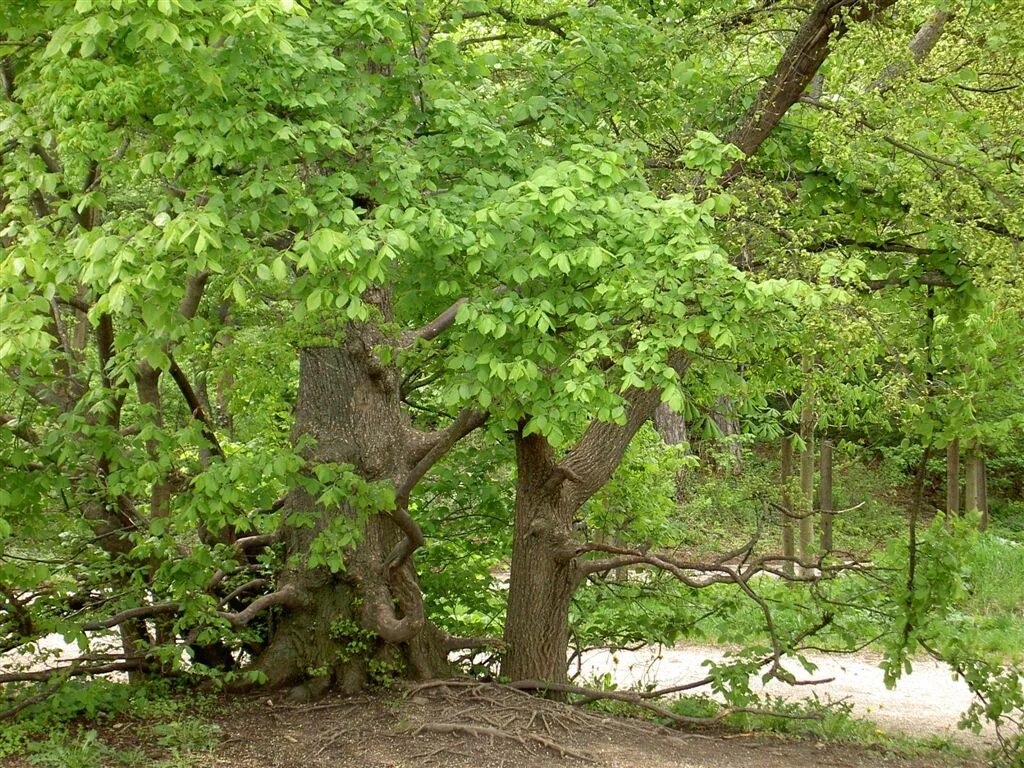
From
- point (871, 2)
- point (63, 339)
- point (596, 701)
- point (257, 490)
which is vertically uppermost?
point (871, 2)

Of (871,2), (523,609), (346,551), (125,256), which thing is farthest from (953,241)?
(125,256)

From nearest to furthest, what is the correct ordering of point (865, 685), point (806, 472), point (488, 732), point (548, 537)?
point (488, 732) < point (548, 537) < point (865, 685) < point (806, 472)

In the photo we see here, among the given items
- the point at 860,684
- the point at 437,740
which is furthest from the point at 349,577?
the point at 860,684

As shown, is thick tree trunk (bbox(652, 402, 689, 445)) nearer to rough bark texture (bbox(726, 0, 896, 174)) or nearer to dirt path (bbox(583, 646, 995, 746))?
dirt path (bbox(583, 646, 995, 746))

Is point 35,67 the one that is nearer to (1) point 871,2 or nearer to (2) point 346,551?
(2) point 346,551

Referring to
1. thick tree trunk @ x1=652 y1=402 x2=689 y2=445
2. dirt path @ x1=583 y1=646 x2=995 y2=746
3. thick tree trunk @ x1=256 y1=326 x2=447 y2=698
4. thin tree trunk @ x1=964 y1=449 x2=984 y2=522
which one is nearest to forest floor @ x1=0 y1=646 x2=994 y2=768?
thick tree trunk @ x1=256 y1=326 x2=447 y2=698

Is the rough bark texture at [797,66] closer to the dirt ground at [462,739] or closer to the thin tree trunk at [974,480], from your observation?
the dirt ground at [462,739]

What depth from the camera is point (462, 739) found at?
6.95m

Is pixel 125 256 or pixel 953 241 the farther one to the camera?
pixel 953 241

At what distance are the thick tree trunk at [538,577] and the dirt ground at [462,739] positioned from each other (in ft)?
1.86

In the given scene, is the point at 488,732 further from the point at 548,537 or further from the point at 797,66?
the point at 797,66

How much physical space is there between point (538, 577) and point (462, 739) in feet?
5.73

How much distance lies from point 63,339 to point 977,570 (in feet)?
40.7

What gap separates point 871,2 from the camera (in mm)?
7117
